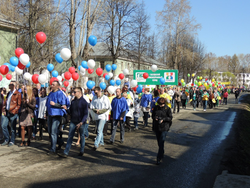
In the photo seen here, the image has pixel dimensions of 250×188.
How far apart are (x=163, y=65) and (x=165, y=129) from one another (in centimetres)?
5591

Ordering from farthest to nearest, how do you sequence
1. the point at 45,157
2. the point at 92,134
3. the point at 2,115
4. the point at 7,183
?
the point at 92,134 < the point at 2,115 < the point at 45,157 < the point at 7,183

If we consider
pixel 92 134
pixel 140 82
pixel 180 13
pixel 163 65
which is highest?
pixel 180 13

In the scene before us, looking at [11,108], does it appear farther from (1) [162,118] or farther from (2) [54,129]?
(1) [162,118]

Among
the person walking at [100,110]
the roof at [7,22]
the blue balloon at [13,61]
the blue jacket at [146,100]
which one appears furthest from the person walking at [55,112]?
the roof at [7,22]

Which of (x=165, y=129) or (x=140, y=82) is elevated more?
(x=140, y=82)

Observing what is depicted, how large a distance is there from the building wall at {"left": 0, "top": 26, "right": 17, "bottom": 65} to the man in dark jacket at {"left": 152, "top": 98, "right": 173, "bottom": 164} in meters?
20.2

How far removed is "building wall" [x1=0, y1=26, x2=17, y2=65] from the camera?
23438 millimetres

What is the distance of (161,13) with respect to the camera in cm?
3803

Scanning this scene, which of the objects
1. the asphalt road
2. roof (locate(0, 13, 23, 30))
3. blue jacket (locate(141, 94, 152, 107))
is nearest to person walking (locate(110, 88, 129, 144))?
the asphalt road

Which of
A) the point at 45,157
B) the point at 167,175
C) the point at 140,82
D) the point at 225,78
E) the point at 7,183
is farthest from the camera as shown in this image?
the point at 225,78

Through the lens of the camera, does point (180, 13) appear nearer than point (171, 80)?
No

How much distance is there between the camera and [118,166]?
20.2 ft

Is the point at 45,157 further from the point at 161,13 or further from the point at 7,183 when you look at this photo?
the point at 161,13

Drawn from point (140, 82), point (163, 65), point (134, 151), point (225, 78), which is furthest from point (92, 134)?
point (225, 78)
